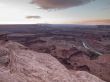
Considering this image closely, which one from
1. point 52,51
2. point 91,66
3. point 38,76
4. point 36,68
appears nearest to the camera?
point 38,76

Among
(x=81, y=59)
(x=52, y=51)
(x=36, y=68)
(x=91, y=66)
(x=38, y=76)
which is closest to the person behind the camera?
(x=38, y=76)

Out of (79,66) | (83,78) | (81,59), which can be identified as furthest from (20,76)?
(81,59)

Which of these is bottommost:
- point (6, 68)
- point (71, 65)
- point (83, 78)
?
point (71, 65)

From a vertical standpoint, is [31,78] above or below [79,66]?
above

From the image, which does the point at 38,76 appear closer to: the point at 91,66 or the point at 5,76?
the point at 5,76

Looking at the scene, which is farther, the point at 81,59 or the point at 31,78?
the point at 81,59

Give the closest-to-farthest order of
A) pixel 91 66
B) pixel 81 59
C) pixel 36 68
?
pixel 36 68 → pixel 91 66 → pixel 81 59

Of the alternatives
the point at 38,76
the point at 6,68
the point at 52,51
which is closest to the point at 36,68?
the point at 38,76

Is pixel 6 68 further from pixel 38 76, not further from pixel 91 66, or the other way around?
pixel 91 66

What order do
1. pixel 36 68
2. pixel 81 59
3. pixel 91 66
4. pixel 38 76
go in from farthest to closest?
pixel 81 59
pixel 91 66
pixel 36 68
pixel 38 76
